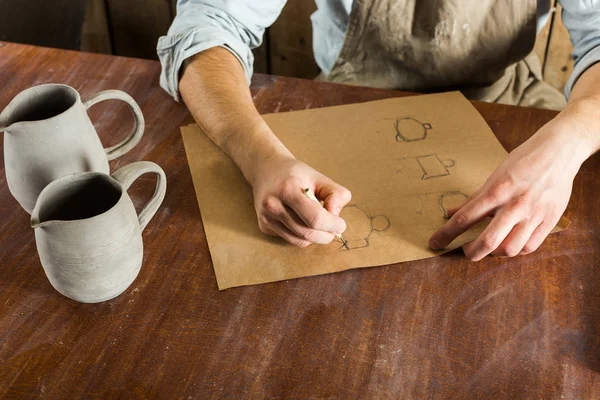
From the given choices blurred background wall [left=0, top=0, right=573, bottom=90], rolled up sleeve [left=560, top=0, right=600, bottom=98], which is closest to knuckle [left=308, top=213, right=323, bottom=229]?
rolled up sleeve [left=560, top=0, right=600, bottom=98]

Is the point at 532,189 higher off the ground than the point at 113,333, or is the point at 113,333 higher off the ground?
the point at 532,189

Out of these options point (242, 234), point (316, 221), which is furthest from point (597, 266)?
point (242, 234)

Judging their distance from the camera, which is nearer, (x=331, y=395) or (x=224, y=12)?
(x=331, y=395)

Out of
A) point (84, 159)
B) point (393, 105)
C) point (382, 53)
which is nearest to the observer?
point (84, 159)

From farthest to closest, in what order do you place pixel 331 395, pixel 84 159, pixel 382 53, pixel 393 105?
pixel 382 53
pixel 393 105
pixel 84 159
pixel 331 395

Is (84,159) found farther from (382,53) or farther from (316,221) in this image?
(382,53)

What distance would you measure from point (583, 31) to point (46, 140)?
1062 millimetres

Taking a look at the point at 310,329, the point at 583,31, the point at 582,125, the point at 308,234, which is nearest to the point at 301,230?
the point at 308,234

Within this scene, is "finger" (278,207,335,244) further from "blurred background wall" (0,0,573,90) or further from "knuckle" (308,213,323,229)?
"blurred background wall" (0,0,573,90)

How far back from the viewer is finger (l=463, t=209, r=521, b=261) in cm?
81

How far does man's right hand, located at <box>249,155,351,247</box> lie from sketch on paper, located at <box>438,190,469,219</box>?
0.17 meters

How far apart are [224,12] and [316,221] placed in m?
0.61

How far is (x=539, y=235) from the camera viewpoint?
2.76 feet

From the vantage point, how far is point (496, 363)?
703 millimetres
